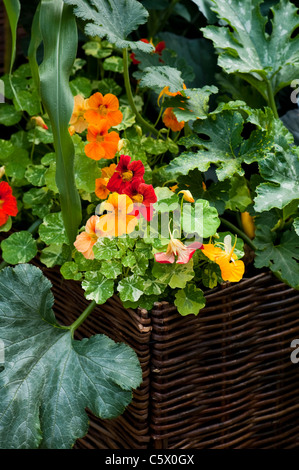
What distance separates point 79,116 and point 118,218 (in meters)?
0.25

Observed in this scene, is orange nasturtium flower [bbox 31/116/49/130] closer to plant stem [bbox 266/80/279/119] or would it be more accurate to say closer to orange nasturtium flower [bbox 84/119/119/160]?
orange nasturtium flower [bbox 84/119/119/160]

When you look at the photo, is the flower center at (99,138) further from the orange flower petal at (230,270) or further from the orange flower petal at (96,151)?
the orange flower petal at (230,270)

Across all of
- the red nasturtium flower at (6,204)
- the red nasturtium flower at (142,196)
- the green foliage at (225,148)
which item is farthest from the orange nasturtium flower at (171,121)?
the red nasturtium flower at (6,204)

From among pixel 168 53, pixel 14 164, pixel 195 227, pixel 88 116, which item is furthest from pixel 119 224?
pixel 168 53

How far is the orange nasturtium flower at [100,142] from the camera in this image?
0.90 metres

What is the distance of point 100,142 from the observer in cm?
91

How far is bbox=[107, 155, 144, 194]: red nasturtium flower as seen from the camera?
859 millimetres

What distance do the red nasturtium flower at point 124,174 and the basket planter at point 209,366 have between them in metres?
0.17

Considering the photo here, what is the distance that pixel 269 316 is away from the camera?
0.94 m

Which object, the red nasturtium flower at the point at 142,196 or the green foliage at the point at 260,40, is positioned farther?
the green foliage at the point at 260,40

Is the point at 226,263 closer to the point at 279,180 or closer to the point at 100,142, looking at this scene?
the point at 279,180

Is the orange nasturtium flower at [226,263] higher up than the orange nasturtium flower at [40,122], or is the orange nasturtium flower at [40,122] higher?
the orange nasturtium flower at [40,122]

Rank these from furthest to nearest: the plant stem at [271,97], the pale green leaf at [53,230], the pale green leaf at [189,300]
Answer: the plant stem at [271,97]
the pale green leaf at [53,230]
the pale green leaf at [189,300]
